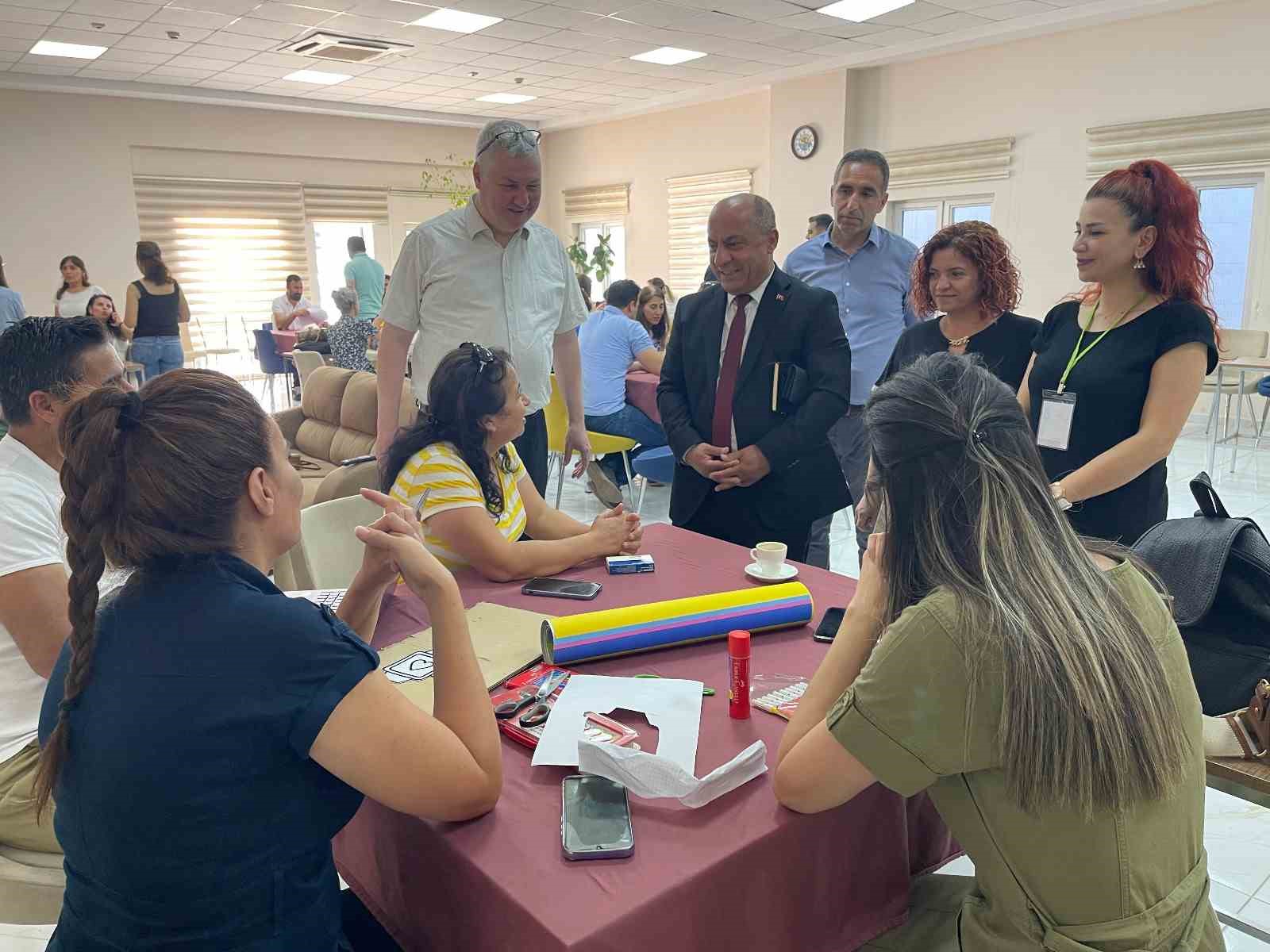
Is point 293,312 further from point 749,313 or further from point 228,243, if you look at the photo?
point 749,313

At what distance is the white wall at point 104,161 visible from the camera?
29.3 feet

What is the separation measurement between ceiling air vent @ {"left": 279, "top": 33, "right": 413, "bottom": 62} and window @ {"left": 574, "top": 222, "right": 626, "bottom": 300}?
4254 mm

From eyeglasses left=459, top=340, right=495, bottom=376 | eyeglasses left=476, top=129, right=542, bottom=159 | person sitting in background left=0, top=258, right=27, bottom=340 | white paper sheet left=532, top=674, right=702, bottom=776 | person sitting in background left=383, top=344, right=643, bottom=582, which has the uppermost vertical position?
eyeglasses left=476, top=129, right=542, bottom=159

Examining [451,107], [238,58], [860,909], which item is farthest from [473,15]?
[860,909]

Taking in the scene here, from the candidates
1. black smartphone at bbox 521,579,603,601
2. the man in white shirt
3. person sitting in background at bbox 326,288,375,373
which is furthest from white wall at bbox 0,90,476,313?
black smartphone at bbox 521,579,603,601

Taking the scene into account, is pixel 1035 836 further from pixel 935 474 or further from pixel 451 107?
pixel 451 107

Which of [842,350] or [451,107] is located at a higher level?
[451,107]

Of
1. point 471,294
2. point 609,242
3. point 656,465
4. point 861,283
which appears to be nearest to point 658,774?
point 471,294

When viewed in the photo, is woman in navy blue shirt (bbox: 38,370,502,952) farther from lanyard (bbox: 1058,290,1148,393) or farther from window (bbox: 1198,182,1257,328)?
window (bbox: 1198,182,1257,328)

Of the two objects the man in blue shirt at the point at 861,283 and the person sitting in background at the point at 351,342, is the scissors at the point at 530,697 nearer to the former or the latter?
the man in blue shirt at the point at 861,283

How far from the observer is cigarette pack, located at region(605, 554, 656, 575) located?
187 cm

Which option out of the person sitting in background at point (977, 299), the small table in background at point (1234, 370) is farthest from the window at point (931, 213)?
the person sitting in background at point (977, 299)

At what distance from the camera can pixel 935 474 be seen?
1027 millimetres

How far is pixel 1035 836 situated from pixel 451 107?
1092cm
